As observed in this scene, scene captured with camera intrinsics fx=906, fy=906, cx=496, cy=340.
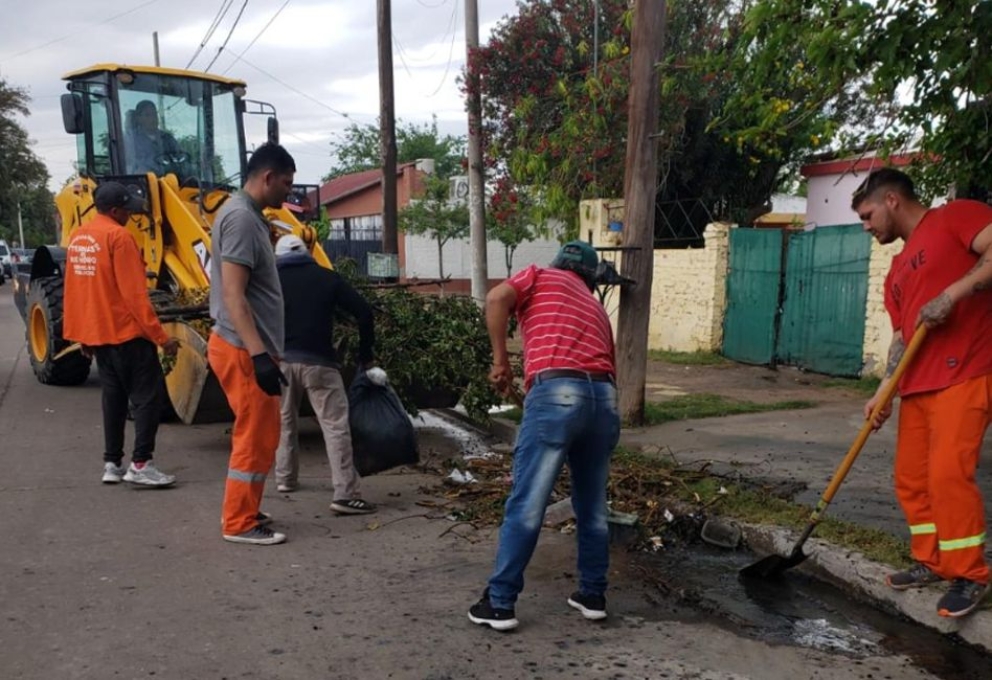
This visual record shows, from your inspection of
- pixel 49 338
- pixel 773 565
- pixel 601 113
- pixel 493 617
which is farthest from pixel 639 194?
pixel 601 113

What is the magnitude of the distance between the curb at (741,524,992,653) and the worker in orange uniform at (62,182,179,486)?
4039mm

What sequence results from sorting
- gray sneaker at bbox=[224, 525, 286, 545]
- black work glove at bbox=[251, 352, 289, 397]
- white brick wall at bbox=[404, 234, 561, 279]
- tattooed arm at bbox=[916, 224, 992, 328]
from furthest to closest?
white brick wall at bbox=[404, 234, 561, 279], gray sneaker at bbox=[224, 525, 286, 545], black work glove at bbox=[251, 352, 289, 397], tattooed arm at bbox=[916, 224, 992, 328]

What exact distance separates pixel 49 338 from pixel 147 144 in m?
2.54

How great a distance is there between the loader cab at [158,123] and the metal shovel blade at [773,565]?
682 centimetres

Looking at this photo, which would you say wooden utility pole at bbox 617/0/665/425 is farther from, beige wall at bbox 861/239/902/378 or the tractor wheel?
the tractor wheel

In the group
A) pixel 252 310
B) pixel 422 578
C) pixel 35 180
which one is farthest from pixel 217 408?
pixel 35 180

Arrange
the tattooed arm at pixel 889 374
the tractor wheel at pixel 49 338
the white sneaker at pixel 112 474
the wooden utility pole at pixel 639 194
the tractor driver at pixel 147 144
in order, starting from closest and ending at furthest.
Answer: the tattooed arm at pixel 889 374 < the white sneaker at pixel 112 474 < the wooden utility pole at pixel 639 194 < the tractor driver at pixel 147 144 < the tractor wheel at pixel 49 338

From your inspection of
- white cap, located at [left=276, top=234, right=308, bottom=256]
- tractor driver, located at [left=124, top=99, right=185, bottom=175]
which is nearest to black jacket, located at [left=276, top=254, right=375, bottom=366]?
white cap, located at [left=276, top=234, right=308, bottom=256]

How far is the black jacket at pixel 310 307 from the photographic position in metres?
5.77

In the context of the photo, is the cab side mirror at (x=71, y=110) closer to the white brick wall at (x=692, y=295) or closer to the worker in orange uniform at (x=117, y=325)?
the worker in orange uniform at (x=117, y=325)

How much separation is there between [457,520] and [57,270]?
7478mm

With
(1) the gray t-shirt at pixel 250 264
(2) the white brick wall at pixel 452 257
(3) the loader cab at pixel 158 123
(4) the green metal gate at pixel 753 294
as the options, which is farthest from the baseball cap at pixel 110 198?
(2) the white brick wall at pixel 452 257

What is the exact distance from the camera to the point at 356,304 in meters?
5.83

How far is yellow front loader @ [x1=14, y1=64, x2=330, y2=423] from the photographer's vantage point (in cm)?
880
